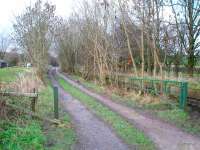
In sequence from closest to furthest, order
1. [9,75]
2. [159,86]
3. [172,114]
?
[172,114], [159,86], [9,75]

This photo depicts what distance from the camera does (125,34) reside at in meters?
23.5

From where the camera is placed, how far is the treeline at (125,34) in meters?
19.3

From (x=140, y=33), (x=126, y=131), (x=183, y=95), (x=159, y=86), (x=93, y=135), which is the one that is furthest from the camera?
(x=140, y=33)

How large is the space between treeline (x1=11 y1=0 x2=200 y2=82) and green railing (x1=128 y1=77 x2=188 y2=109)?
959mm

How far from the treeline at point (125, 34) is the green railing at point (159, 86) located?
37.8 inches

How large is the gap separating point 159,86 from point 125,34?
8293 mm

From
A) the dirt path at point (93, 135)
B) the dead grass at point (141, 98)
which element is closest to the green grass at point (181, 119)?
the dead grass at point (141, 98)

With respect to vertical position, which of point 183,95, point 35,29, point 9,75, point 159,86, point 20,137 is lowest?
point 20,137

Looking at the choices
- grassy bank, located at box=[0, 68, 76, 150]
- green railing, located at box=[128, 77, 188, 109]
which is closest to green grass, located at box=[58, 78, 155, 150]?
grassy bank, located at box=[0, 68, 76, 150]

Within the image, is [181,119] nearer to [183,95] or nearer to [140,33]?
[183,95]

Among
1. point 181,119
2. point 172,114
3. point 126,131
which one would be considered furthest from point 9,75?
point 126,131

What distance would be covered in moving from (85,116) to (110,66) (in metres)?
14.8

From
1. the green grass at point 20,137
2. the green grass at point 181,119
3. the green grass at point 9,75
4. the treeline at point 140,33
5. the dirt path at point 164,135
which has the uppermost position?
the treeline at point 140,33

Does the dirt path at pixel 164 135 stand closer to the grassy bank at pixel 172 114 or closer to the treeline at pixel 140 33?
the grassy bank at pixel 172 114
